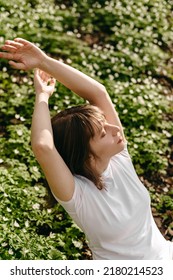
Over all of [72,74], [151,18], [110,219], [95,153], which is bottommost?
[151,18]

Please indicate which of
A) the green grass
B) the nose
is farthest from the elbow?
the green grass

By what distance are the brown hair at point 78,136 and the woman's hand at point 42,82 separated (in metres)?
0.19

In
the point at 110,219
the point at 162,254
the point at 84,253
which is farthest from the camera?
the point at 84,253

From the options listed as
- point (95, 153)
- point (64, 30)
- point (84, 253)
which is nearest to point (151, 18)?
point (64, 30)

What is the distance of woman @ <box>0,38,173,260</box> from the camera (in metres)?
2.99

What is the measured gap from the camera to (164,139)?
20.1 feet

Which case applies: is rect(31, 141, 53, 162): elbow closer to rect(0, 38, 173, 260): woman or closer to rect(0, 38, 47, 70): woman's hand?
rect(0, 38, 173, 260): woman

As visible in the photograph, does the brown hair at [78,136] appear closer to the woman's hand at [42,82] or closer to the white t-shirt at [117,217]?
the white t-shirt at [117,217]

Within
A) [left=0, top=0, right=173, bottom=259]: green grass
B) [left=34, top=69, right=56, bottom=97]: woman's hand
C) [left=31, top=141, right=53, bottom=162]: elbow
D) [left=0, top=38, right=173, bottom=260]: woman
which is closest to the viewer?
Answer: [left=31, top=141, right=53, bottom=162]: elbow

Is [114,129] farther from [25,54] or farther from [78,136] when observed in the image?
[25,54]

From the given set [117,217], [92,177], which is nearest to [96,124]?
[92,177]

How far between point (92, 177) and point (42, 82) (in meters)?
0.71
